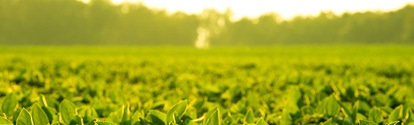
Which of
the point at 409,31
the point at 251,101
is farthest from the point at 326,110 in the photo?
the point at 409,31

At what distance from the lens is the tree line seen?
93438 millimetres

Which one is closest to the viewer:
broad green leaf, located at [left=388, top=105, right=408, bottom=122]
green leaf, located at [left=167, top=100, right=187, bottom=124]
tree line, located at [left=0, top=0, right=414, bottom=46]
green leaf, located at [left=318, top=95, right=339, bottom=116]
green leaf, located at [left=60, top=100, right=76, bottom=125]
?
green leaf, located at [left=167, top=100, right=187, bottom=124]

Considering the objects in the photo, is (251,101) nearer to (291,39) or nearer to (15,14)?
(15,14)

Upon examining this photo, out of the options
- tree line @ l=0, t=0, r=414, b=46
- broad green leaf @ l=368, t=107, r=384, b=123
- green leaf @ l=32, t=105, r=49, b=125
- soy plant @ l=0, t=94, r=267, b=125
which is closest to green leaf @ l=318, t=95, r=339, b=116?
broad green leaf @ l=368, t=107, r=384, b=123

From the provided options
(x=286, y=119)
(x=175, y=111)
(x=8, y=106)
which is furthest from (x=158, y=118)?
(x=8, y=106)

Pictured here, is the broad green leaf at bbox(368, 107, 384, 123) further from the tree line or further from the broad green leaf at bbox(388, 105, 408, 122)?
the tree line

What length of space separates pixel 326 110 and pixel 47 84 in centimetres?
251

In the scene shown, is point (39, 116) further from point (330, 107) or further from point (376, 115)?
point (376, 115)

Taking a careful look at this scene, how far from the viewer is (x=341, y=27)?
99562 mm

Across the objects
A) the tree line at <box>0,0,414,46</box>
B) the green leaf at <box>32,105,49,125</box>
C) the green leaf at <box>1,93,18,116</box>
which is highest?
the tree line at <box>0,0,414,46</box>

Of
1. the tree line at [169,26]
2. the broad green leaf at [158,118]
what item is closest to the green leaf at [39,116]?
the broad green leaf at [158,118]

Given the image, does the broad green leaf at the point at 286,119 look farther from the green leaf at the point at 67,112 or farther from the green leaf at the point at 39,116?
the green leaf at the point at 39,116

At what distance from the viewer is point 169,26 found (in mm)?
106000

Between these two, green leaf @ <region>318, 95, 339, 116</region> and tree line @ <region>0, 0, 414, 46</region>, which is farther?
tree line @ <region>0, 0, 414, 46</region>
